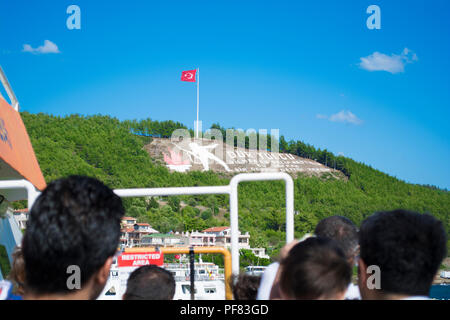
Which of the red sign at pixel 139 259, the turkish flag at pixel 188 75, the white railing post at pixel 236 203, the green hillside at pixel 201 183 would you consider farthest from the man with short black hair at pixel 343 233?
the green hillside at pixel 201 183

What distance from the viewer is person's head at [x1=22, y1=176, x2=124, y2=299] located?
50.0 inches

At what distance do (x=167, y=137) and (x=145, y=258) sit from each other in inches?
5556

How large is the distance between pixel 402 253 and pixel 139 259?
5.46ft

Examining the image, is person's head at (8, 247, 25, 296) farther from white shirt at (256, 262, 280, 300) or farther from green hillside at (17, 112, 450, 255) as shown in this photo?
green hillside at (17, 112, 450, 255)

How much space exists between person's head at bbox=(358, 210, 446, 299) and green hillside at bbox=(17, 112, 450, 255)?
64.3 meters

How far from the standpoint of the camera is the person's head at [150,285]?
7.63ft

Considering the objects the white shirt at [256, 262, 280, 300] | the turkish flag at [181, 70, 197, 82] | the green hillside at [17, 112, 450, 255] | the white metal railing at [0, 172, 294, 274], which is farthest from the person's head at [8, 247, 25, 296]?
the green hillside at [17, 112, 450, 255]

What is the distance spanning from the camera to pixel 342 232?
2.43 metres

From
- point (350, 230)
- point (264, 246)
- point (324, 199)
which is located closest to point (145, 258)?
point (350, 230)

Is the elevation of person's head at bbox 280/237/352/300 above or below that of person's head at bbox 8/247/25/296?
above

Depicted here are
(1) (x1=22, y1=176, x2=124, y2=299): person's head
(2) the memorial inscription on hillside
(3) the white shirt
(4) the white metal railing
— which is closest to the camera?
(1) (x1=22, y1=176, x2=124, y2=299): person's head

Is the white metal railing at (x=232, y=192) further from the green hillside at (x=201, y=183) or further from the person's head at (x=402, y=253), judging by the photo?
the green hillside at (x=201, y=183)

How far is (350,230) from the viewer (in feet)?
7.99

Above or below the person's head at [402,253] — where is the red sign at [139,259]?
below
